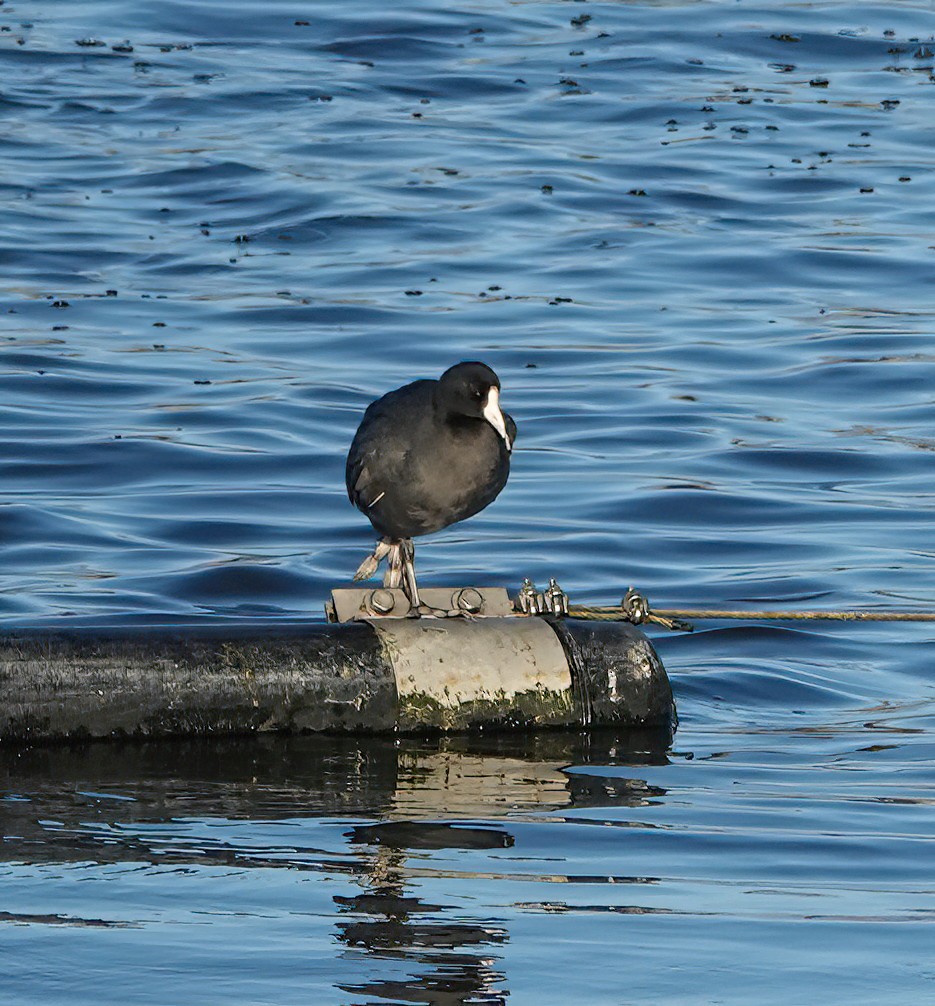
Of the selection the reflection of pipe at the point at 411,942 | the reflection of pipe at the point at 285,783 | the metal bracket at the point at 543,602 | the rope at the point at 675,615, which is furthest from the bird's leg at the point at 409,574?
the reflection of pipe at the point at 411,942

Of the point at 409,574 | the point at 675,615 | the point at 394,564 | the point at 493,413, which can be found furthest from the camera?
the point at 675,615

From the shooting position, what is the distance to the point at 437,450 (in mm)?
8133

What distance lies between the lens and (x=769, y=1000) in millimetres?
5406

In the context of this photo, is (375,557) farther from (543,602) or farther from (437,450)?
(437,450)

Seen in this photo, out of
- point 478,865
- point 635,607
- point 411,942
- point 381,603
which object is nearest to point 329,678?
point 381,603

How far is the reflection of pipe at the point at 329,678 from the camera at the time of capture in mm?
8070

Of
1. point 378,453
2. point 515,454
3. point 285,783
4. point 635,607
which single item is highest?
point 378,453

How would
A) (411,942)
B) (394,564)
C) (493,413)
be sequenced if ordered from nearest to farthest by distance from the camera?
(411,942) → (493,413) → (394,564)

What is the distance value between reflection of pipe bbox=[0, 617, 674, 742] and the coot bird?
51 cm

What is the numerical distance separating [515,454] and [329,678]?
6.79 meters

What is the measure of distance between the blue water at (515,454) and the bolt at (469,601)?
0.62m

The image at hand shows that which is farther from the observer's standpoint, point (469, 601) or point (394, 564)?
point (394, 564)

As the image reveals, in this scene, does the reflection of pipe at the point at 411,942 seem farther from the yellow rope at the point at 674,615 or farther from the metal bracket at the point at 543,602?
the yellow rope at the point at 674,615

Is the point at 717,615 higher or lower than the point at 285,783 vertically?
higher
